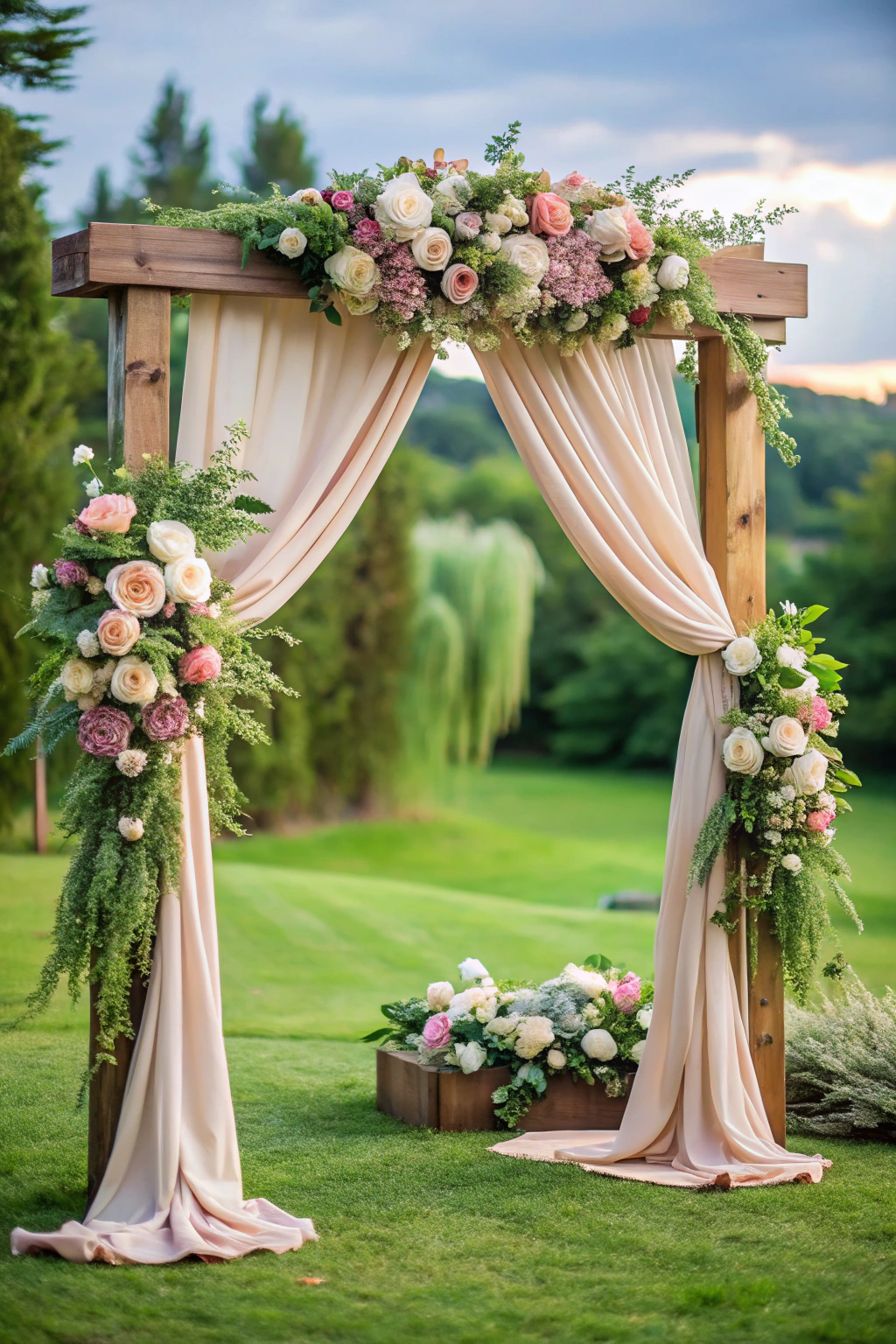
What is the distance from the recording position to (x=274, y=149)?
18172mm

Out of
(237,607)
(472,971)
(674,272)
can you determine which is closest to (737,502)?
(674,272)

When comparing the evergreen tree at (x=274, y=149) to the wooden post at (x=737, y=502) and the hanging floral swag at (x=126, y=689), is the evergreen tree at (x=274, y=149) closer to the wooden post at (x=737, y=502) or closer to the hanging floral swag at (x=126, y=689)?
the wooden post at (x=737, y=502)

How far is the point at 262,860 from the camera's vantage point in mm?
10742

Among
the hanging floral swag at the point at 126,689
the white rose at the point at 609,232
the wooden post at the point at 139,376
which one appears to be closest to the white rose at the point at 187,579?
the hanging floral swag at the point at 126,689

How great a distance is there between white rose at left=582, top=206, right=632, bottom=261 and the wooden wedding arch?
27cm

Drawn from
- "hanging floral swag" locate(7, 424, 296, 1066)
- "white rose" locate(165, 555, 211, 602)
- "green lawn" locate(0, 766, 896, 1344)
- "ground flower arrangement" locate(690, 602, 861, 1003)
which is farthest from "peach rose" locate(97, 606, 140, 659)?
"ground flower arrangement" locate(690, 602, 861, 1003)

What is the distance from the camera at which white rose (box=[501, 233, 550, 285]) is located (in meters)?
3.42

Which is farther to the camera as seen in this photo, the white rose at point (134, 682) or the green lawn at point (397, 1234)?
the white rose at point (134, 682)

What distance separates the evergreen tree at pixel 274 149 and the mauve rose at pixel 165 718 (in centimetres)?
1654

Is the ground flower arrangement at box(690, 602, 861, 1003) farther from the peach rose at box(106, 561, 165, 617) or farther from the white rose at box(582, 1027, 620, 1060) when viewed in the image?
the peach rose at box(106, 561, 165, 617)

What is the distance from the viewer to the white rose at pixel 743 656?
3697 millimetres

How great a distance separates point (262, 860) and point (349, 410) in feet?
25.3

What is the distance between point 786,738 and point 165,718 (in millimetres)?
1691

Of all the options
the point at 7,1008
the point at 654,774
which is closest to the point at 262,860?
the point at 7,1008
